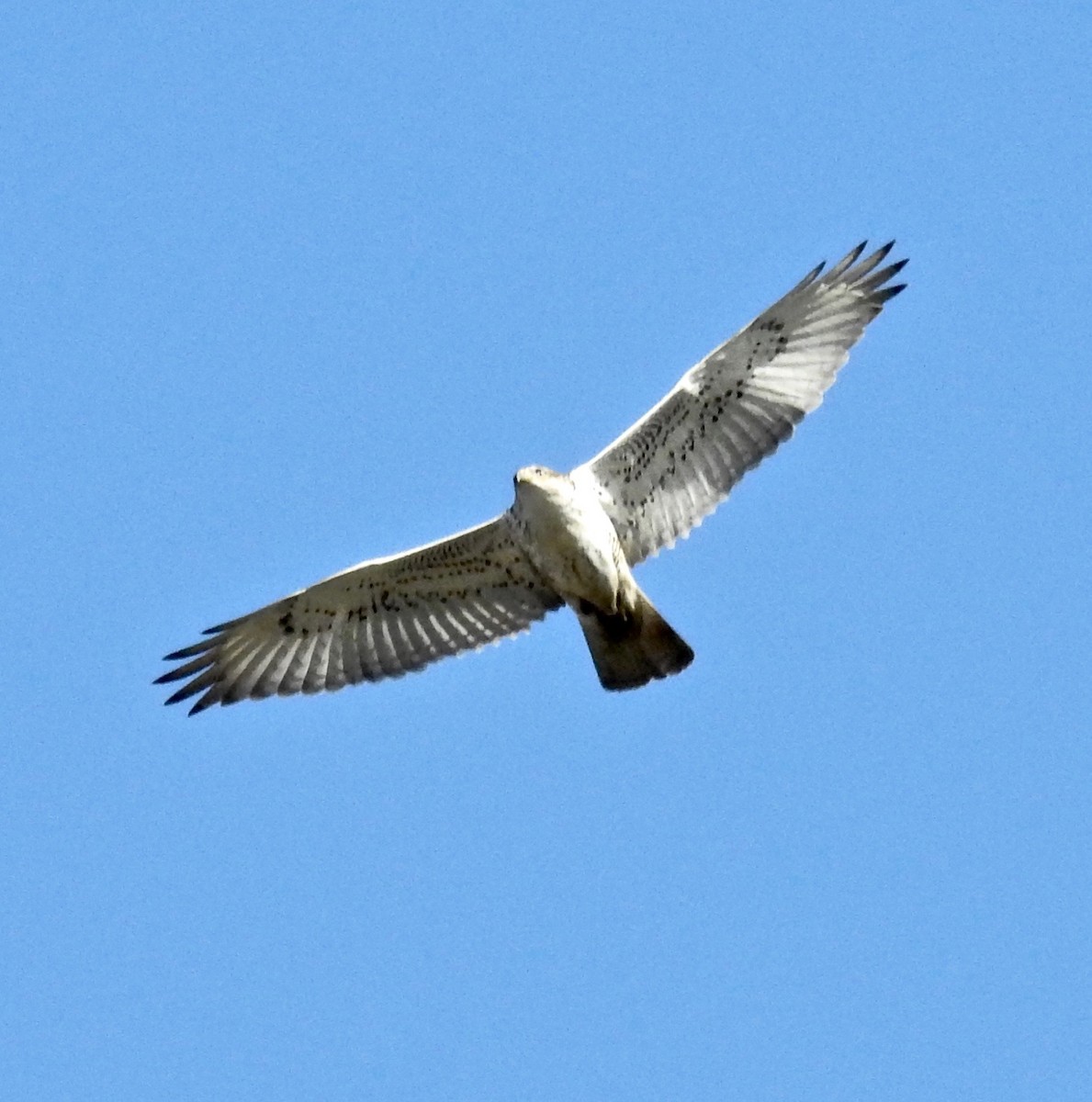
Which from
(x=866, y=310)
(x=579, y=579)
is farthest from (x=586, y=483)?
(x=866, y=310)

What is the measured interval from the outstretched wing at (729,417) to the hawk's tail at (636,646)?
39 centimetres

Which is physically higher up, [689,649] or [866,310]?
[866,310]

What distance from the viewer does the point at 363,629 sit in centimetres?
1498

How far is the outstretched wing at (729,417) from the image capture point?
1452cm

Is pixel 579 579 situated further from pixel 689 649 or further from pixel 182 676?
pixel 182 676

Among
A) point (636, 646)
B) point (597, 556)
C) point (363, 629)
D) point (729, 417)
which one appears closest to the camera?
point (597, 556)

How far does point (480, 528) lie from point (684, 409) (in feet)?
4.63

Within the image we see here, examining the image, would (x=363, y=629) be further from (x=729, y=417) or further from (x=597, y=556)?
(x=729, y=417)

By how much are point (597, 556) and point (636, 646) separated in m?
0.66

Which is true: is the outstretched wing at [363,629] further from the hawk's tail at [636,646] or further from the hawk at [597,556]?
the hawk's tail at [636,646]

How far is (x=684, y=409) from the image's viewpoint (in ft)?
47.6

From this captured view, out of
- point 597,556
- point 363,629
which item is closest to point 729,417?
point 597,556

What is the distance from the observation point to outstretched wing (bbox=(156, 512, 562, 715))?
14781mm

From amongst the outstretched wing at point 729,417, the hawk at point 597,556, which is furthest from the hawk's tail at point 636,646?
the outstretched wing at point 729,417
